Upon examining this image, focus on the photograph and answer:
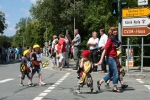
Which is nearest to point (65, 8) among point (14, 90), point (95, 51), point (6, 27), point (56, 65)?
point (56, 65)

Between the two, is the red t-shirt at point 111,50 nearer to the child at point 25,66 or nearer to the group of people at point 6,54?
the child at point 25,66

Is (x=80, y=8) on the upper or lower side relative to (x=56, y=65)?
upper

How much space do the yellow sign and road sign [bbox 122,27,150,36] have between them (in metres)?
0.63

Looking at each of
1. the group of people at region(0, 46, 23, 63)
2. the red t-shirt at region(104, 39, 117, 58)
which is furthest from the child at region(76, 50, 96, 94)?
the group of people at region(0, 46, 23, 63)

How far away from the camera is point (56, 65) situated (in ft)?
67.4

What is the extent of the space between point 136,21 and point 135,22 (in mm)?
67

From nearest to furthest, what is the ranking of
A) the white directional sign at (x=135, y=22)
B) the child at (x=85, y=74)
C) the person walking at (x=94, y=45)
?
the child at (x=85, y=74) → the white directional sign at (x=135, y=22) → the person walking at (x=94, y=45)

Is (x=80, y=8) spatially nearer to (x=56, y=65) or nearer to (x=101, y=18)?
(x=101, y=18)

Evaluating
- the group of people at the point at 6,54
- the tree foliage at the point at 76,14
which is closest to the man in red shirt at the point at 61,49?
the group of people at the point at 6,54

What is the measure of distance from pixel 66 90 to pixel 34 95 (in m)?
1.34

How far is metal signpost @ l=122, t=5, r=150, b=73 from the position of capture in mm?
15023

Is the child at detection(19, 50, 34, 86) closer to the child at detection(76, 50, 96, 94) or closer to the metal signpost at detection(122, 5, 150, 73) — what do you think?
the child at detection(76, 50, 96, 94)

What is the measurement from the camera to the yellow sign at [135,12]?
14916mm

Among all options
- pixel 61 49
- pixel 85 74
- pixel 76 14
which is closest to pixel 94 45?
pixel 61 49
